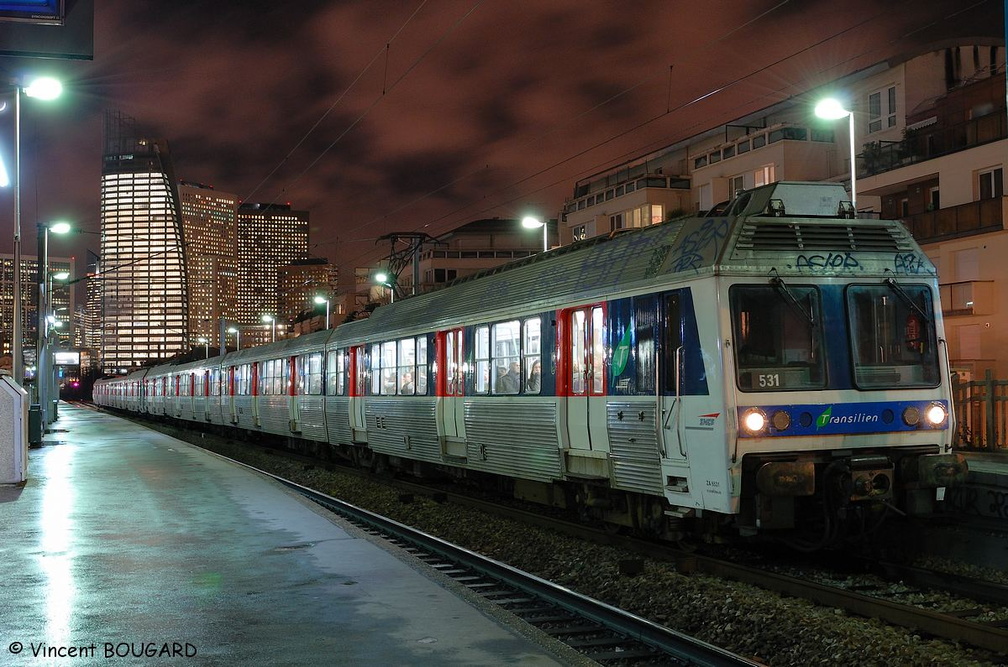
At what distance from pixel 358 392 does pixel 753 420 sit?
1349 centimetres

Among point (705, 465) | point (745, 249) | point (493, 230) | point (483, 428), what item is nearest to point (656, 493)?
point (705, 465)

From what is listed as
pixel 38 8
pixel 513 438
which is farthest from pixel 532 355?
pixel 38 8

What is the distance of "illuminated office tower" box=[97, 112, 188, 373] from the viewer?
149 meters

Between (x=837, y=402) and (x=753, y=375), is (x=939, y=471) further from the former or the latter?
(x=753, y=375)

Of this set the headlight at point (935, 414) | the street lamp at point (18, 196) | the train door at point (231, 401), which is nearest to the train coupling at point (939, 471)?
the headlight at point (935, 414)

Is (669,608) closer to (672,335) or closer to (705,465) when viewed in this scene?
(705,465)

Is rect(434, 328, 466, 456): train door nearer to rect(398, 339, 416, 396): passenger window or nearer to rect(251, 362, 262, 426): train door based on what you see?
rect(398, 339, 416, 396): passenger window

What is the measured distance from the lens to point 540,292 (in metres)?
13.2

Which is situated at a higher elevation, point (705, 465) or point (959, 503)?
point (705, 465)

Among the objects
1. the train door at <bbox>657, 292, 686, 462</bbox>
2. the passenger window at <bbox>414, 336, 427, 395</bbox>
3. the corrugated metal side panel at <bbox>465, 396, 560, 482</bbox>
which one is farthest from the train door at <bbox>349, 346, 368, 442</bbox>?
the train door at <bbox>657, 292, 686, 462</bbox>

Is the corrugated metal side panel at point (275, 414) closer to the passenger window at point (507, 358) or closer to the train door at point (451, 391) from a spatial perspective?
the train door at point (451, 391)

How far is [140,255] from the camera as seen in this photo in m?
152

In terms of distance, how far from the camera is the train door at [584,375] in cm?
1145

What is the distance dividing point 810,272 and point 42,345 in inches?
1167
